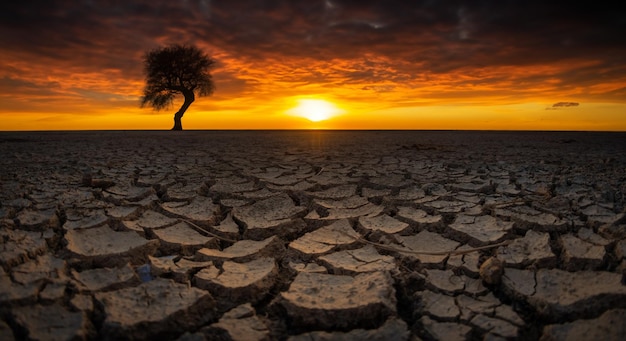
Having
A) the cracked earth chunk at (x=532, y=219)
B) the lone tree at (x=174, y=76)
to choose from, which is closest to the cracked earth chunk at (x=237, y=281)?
the cracked earth chunk at (x=532, y=219)

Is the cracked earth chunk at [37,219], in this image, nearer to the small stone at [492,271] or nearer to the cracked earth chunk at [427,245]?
the cracked earth chunk at [427,245]

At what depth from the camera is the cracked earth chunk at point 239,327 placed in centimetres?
97

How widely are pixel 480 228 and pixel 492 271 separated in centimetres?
55

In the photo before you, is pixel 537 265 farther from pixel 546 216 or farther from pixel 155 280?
pixel 155 280

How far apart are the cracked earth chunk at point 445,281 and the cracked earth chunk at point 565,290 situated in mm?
142

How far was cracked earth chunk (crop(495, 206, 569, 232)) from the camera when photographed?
1.75m

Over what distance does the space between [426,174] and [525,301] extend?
216cm

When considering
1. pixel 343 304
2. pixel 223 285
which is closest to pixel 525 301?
pixel 343 304

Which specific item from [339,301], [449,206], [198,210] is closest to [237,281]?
[339,301]

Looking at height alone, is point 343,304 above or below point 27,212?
below

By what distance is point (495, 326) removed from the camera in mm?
1001

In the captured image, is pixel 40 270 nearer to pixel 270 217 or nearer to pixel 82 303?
pixel 82 303

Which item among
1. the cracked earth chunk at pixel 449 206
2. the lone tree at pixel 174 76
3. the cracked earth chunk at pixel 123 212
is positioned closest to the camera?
the cracked earth chunk at pixel 123 212

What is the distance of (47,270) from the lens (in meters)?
1.22
